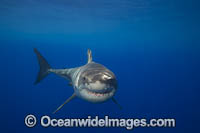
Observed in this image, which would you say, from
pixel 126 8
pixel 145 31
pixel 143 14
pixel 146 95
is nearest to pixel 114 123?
pixel 146 95

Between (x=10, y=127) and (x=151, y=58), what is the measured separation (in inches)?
767

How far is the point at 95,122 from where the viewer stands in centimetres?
737

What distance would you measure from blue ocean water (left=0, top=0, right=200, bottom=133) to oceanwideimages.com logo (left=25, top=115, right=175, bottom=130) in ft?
1.58

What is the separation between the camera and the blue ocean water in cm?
1102

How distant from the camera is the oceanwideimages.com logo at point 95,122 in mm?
7223

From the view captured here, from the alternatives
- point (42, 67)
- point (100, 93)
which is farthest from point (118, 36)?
point (100, 93)

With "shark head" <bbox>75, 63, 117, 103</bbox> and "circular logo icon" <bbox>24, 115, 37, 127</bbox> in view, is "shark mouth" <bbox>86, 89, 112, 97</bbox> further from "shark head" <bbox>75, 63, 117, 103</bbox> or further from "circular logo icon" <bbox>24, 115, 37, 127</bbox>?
"circular logo icon" <bbox>24, 115, 37, 127</bbox>

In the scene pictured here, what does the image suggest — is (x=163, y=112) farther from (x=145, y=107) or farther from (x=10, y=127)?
(x=10, y=127)

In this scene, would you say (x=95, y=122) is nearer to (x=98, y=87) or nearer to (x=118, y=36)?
(x=98, y=87)

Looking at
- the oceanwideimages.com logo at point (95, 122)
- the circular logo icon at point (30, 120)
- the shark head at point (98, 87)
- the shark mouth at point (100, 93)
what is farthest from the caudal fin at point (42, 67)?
the shark mouth at point (100, 93)

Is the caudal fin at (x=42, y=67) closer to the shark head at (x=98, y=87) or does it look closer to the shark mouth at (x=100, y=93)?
the shark head at (x=98, y=87)

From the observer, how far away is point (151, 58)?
79.5 ft

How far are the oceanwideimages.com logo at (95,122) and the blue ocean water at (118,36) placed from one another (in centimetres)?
48

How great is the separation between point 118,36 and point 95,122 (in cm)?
1821
